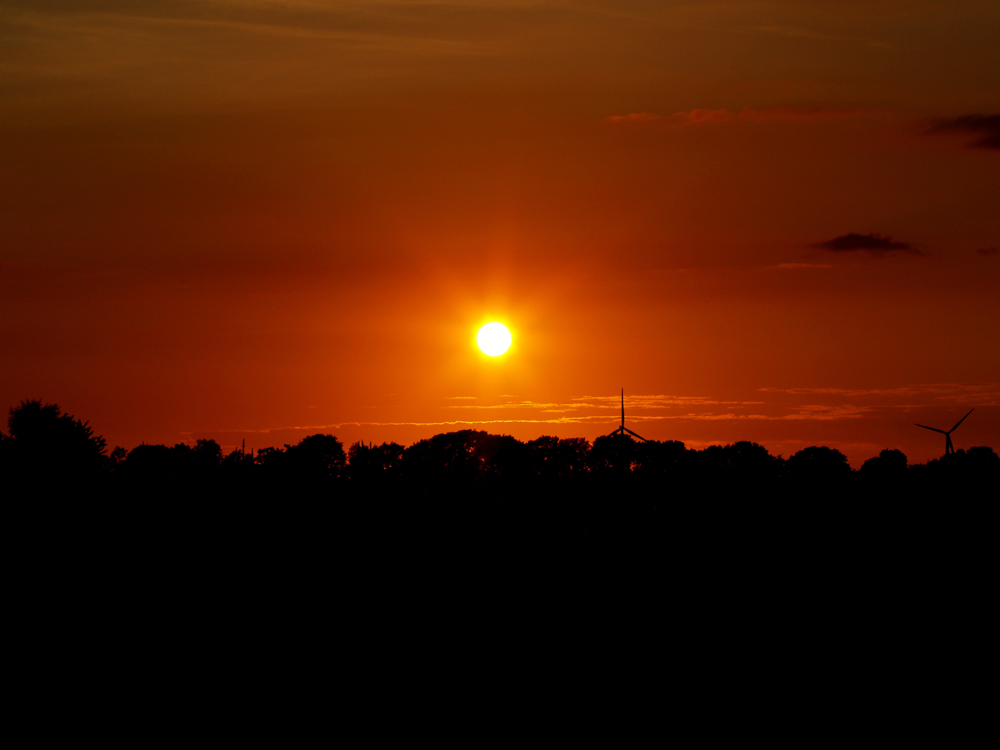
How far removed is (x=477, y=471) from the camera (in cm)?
14312

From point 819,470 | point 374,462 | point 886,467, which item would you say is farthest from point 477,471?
point 886,467

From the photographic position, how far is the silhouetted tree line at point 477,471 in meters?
124

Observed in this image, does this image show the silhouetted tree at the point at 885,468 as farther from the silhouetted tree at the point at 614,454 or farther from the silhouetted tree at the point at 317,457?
the silhouetted tree at the point at 317,457

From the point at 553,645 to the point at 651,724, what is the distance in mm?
16849

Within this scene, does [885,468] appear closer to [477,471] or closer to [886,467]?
[886,467]

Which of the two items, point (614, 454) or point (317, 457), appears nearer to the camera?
point (317, 457)

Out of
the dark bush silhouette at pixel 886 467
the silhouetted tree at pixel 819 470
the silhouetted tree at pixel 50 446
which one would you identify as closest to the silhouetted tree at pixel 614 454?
the silhouetted tree at pixel 819 470

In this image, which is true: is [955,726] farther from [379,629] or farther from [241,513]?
[241,513]

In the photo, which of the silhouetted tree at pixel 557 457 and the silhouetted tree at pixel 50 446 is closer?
the silhouetted tree at pixel 50 446

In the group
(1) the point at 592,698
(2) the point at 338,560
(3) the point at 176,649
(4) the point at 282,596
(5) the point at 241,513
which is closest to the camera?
(1) the point at 592,698

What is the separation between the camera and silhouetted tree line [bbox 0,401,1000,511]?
406 feet

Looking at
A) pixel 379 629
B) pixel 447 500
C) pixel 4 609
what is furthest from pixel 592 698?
pixel 447 500

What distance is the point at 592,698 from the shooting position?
74.4 m

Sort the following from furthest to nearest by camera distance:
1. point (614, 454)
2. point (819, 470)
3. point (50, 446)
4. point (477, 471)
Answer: point (614, 454)
point (819, 470)
point (477, 471)
point (50, 446)
